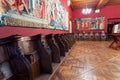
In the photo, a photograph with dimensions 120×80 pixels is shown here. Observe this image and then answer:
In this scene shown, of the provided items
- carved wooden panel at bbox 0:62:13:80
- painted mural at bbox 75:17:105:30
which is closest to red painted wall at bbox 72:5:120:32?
painted mural at bbox 75:17:105:30

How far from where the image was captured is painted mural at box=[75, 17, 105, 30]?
36.0 feet

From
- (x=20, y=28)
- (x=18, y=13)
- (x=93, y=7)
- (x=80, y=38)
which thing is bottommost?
(x=80, y=38)

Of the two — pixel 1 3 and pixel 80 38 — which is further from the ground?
pixel 1 3

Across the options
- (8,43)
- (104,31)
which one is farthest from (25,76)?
(104,31)

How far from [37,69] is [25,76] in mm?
661

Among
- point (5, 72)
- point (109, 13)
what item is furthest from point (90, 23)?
point (5, 72)

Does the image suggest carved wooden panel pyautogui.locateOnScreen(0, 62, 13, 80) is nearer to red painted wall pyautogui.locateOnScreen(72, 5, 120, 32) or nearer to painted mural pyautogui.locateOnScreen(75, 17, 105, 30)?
painted mural pyautogui.locateOnScreen(75, 17, 105, 30)

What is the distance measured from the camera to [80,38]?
1111cm

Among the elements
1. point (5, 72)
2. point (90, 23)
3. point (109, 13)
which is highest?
point (109, 13)

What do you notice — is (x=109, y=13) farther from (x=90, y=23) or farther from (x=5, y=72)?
(x=5, y=72)

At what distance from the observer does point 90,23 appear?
36.7 ft

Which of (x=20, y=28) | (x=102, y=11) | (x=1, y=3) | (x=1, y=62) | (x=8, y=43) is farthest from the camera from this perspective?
(x=102, y=11)

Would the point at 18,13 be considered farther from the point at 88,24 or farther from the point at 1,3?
the point at 88,24

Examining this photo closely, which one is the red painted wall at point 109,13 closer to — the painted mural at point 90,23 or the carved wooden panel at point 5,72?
the painted mural at point 90,23
